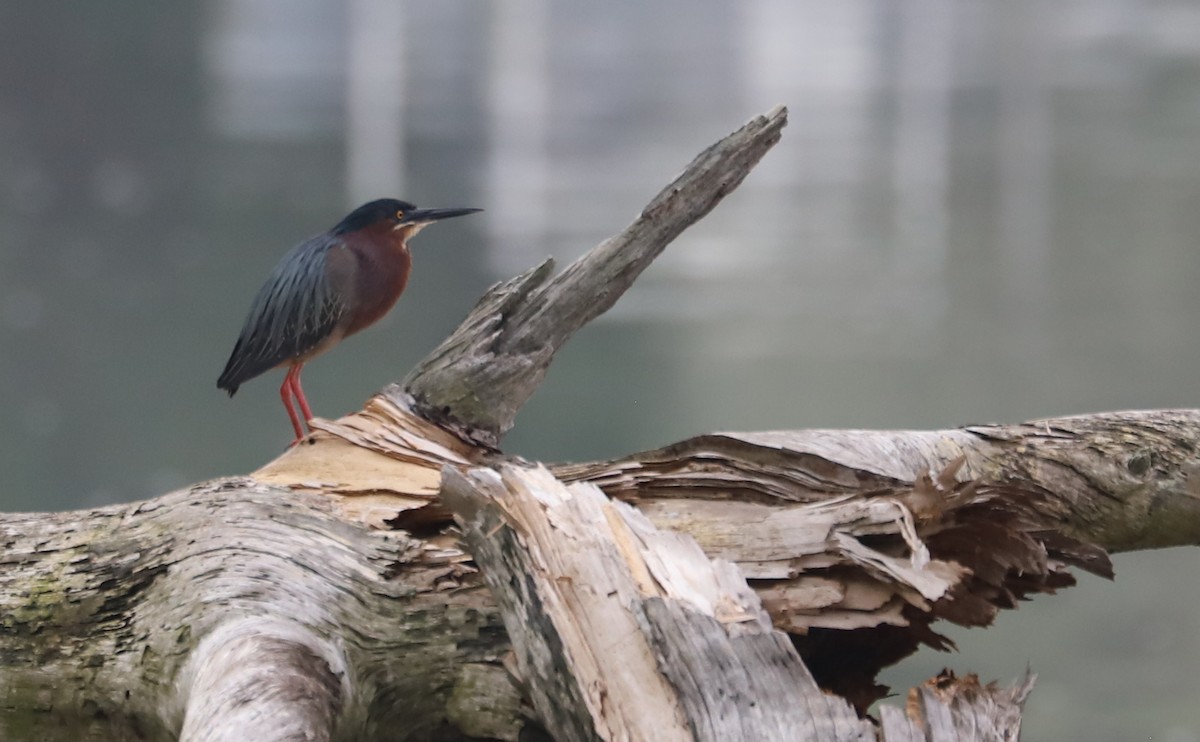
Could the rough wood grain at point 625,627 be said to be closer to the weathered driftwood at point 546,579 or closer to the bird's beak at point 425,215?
the weathered driftwood at point 546,579

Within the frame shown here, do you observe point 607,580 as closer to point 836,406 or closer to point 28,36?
point 836,406

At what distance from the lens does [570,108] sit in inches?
166

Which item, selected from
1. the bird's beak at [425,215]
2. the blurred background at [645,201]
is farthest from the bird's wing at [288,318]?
the blurred background at [645,201]

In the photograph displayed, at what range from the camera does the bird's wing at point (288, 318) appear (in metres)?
1.46

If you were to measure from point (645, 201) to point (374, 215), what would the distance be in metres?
2.67

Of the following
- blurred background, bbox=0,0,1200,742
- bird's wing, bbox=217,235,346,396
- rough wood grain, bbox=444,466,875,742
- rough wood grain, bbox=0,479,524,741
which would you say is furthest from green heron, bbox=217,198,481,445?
blurred background, bbox=0,0,1200,742

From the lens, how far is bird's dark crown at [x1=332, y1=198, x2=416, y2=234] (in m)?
1.52

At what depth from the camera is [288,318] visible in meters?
1.46

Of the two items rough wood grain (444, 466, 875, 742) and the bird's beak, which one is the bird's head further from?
rough wood grain (444, 466, 875, 742)

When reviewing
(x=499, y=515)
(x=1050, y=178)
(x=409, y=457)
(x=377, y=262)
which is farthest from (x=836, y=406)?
(x=499, y=515)

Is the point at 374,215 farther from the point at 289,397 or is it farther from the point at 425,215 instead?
the point at 289,397

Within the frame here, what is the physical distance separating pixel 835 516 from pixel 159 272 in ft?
10.8

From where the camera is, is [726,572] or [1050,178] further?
Answer: [1050,178]

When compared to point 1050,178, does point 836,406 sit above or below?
below
